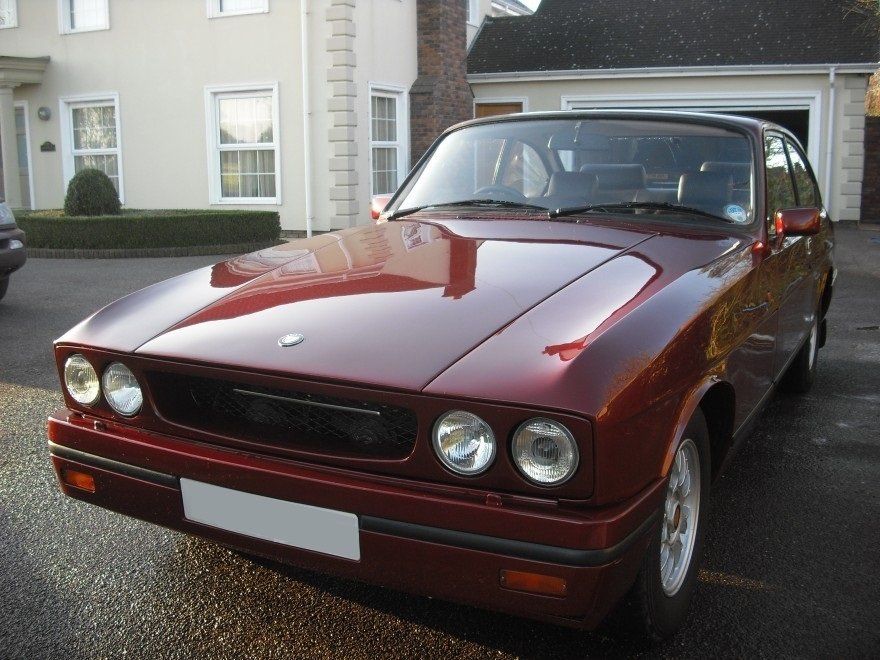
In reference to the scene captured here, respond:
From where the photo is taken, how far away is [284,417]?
2.48 meters

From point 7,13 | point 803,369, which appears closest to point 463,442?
point 803,369

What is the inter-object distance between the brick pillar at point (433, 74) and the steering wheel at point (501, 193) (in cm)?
1315

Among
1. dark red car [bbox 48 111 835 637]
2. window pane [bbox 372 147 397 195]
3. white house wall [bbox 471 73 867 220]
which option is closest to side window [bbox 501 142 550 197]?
dark red car [bbox 48 111 835 637]

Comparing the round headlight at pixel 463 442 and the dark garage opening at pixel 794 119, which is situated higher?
the dark garage opening at pixel 794 119

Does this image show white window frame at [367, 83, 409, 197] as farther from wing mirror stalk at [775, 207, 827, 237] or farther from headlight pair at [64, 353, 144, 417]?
headlight pair at [64, 353, 144, 417]

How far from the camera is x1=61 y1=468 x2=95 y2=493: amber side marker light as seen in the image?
2.71 meters

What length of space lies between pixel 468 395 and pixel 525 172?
2.05 meters

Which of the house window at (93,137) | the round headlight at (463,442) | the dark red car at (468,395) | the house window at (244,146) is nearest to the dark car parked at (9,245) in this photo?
the dark red car at (468,395)

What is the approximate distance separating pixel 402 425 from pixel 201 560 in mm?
1321

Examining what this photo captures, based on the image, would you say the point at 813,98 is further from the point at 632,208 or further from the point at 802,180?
the point at 632,208

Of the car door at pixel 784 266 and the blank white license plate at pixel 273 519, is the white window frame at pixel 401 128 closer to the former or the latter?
the car door at pixel 784 266

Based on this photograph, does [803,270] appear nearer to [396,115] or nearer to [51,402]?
[51,402]

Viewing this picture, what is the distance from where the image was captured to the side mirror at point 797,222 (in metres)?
3.56

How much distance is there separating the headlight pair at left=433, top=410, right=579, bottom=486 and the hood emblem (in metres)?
0.52
